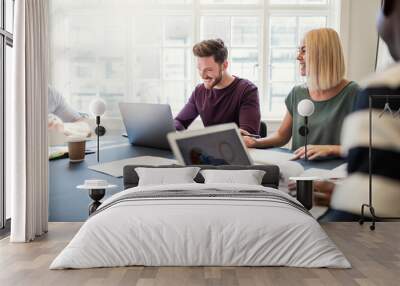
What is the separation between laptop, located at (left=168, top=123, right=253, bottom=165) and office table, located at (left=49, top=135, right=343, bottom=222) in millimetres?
222

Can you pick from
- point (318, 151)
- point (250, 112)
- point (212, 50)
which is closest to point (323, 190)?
point (318, 151)

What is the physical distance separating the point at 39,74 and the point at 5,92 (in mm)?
432

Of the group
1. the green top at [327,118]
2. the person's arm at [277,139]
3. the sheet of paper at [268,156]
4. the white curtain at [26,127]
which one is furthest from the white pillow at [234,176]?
the white curtain at [26,127]

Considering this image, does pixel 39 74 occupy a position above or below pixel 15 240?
above

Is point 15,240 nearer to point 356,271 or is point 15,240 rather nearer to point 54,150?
point 54,150

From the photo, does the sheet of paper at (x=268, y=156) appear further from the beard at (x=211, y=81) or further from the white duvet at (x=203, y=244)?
the white duvet at (x=203, y=244)

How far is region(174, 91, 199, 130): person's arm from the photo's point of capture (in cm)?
566

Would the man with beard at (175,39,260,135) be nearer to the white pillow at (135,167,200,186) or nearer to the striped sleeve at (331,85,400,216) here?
the white pillow at (135,167,200,186)

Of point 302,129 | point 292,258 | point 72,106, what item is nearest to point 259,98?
point 302,129

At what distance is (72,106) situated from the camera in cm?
573

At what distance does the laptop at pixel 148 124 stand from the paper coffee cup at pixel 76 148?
1.77 feet

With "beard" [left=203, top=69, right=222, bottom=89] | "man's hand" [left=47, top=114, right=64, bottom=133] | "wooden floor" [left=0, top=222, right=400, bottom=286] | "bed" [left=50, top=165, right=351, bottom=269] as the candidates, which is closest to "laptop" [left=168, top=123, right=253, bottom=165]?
"beard" [left=203, top=69, right=222, bottom=89]

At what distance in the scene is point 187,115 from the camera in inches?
223

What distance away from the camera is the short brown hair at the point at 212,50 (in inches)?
225
